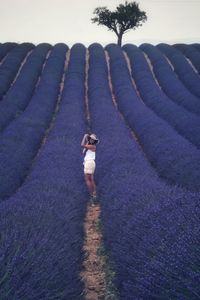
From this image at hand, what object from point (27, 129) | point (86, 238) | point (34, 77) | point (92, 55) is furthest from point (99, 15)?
point (86, 238)

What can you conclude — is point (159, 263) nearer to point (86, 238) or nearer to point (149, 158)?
point (86, 238)

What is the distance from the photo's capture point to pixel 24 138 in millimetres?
11359

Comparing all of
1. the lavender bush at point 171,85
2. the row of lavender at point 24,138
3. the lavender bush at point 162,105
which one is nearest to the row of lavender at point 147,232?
the row of lavender at point 24,138

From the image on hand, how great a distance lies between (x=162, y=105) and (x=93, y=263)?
38.3 ft

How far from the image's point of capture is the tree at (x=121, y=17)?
38.3 meters

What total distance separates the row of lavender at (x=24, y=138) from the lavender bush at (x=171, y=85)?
214 inches

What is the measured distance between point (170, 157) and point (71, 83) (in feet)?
44.8

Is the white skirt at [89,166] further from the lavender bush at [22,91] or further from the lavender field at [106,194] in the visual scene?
the lavender bush at [22,91]

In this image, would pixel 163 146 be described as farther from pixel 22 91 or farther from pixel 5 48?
pixel 5 48

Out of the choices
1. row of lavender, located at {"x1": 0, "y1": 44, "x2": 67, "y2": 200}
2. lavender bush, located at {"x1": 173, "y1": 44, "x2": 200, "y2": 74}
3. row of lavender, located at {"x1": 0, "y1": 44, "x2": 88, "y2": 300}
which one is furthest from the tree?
row of lavender, located at {"x1": 0, "y1": 44, "x2": 88, "y2": 300}

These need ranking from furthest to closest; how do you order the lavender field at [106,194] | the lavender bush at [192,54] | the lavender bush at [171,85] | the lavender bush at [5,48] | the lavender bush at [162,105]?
the lavender bush at [5,48], the lavender bush at [192,54], the lavender bush at [171,85], the lavender bush at [162,105], the lavender field at [106,194]

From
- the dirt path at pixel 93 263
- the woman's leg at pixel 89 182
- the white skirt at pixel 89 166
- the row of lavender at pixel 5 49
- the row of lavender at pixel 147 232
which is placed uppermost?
the row of lavender at pixel 5 49

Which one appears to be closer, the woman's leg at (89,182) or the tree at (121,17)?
the woman's leg at (89,182)

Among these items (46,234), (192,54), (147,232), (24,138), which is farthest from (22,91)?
(147,232)
